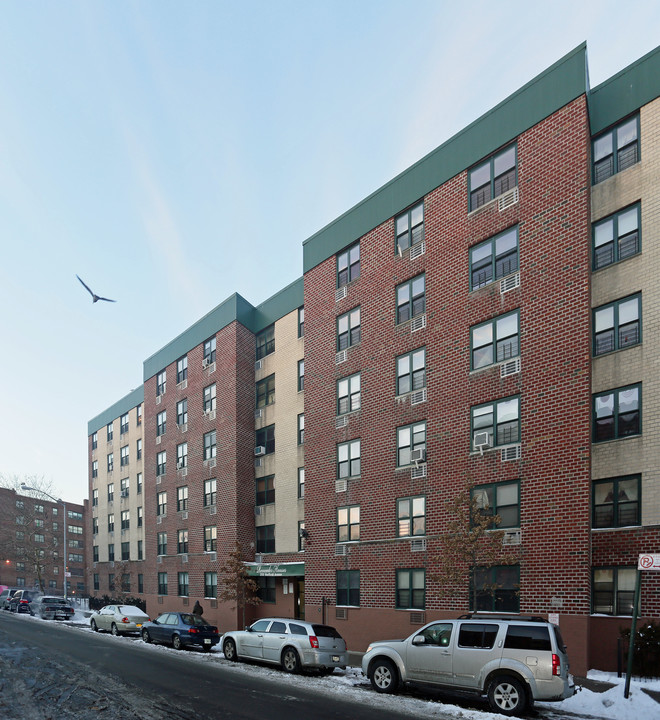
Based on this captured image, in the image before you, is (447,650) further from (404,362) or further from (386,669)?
(404,362)

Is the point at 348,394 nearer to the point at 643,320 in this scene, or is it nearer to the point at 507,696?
the point at 643,320

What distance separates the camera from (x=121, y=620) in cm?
3091

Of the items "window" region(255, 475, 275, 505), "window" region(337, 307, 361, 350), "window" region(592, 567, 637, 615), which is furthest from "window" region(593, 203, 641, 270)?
"window" region(255, 475, 275, 505)

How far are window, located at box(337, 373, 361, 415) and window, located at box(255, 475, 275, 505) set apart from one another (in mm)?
7771

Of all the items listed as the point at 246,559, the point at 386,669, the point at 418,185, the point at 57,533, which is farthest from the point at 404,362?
the point at 57,533

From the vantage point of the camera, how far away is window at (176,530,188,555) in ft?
131

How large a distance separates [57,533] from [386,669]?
103 m

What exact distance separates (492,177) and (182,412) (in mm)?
25595

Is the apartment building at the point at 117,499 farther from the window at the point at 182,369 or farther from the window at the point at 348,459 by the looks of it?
the window at the point at 348,459

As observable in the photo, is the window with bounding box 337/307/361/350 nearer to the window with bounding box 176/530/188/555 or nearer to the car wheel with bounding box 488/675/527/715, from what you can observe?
the car wheel with bounding box 488/675/527/715

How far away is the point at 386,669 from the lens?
52.8ft

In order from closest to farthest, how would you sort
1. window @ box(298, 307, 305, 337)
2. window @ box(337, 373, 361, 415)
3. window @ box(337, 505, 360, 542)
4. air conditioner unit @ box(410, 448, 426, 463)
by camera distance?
1. air conditioner unit @ box(410, 448, 426, 463)
2. window @ box(337, 505, 360, 542)
3. window @ box(337, 373, 361, 415)
4. window @ box(298, 307, 305, 337)

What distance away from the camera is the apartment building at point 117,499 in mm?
49459

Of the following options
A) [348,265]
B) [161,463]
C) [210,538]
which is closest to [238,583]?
[210,538]
